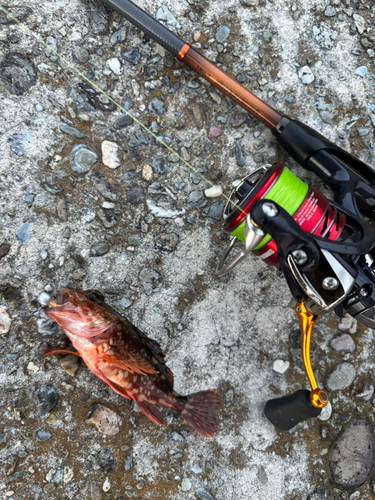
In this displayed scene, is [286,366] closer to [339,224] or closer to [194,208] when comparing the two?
[339,224]

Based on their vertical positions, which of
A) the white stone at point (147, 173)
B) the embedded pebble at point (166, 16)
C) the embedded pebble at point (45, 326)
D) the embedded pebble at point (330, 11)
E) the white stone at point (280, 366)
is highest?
the embedded pebble at point (330, 11)

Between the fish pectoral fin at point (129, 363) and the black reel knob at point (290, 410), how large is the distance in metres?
0.79

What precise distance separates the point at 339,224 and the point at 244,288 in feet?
2.51

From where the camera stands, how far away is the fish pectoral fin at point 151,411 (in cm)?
201

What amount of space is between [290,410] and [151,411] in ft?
2.67

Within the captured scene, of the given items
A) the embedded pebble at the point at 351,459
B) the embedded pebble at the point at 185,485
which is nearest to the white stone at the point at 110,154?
the embedded pebble at the point at 185,485

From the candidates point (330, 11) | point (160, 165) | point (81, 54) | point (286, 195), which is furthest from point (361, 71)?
point (81, 54)

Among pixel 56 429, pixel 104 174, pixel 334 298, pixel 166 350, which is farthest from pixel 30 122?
pixel 334 298

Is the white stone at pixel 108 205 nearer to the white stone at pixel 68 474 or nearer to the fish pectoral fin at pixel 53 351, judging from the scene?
the fish pectoral fin at pixel 53 351

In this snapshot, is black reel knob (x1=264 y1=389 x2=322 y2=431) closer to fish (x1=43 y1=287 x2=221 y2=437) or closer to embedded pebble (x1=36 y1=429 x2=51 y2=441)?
fish (x1=43 y1=287 x2=221 y2=437)

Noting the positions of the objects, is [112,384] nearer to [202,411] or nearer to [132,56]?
[202,411]

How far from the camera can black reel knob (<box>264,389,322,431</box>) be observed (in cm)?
199

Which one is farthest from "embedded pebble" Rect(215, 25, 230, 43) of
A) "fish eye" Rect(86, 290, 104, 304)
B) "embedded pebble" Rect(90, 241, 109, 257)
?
"fish eye" Rect(86, 290, 104, 304)

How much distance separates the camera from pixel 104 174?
7.41 feet
